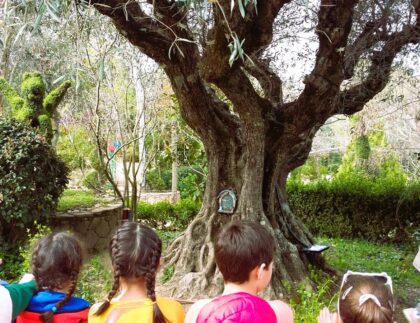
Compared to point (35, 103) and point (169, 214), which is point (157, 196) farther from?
point (35, 103)

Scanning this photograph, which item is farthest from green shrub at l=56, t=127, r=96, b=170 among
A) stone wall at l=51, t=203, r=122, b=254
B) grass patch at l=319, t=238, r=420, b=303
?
grass patch at l=319, t=238, r=420, b=303

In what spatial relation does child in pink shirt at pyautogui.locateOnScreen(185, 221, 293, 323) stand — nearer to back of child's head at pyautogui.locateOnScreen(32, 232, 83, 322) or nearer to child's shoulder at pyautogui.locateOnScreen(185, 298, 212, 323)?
child's shoulder at pyautogui.locateOnScreen(185, 298, 212, 323)

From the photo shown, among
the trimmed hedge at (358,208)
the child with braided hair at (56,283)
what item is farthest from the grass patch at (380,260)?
the child with braided hair at (56,283)

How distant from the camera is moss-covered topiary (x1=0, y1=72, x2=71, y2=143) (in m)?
7.40

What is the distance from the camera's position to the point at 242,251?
2113 mm

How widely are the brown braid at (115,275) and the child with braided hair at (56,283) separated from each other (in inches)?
8.1

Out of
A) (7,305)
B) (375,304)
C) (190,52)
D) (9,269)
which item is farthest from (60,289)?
(9,269)

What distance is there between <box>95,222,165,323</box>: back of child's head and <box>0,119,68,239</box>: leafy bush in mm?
4748

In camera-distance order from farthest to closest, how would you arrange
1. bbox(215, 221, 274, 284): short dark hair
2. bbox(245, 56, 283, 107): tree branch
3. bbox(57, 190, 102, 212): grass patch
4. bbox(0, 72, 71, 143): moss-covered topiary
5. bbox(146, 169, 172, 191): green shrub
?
bbox(146, 169, 172, 191): green shrub
bbox(57, 190, 102, 212): grass patch
bbox(0, 72, 71, 143): moss-covered topiary
bbox(245, 56, 283, 107): tree branch
bbox(215, 221, 274, 284): short dark hair

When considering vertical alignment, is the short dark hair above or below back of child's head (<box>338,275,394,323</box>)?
above

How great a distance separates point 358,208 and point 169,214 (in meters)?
4.23

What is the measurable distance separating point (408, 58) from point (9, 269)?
19.9ft

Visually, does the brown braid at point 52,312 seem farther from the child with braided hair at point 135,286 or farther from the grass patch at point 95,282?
the grass patch at point 95,282

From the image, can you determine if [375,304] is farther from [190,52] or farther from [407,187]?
[407,187]
